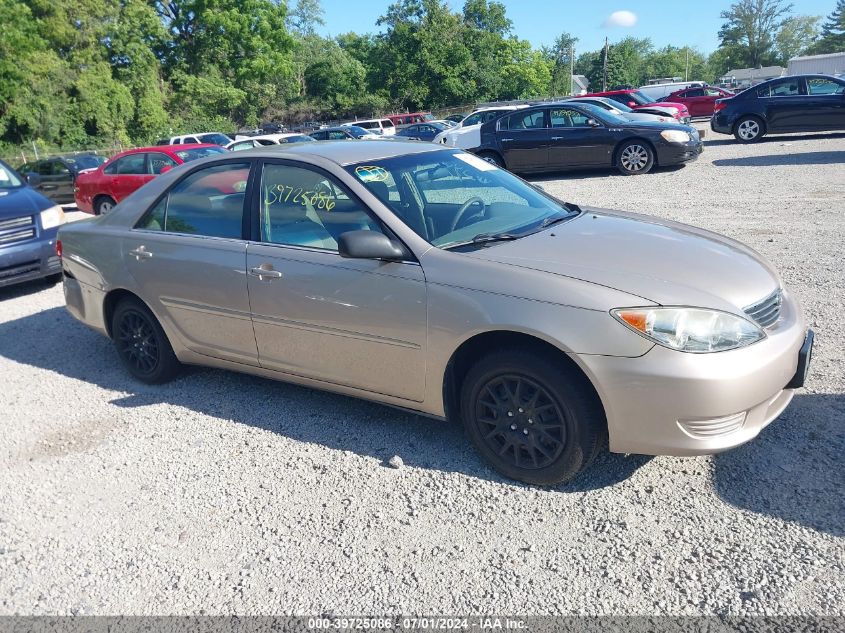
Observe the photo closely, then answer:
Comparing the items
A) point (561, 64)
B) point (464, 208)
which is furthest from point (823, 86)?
point (561, 64)

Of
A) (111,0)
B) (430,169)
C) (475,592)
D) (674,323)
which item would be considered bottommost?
(475,592)

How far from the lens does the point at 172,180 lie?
4.79m

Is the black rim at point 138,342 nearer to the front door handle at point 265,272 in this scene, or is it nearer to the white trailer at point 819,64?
the front door handle at point 265,272

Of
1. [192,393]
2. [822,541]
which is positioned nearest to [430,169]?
[192,393]

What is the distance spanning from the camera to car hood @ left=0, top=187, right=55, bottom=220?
Result: 25.7 feet

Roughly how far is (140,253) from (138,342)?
0.69m

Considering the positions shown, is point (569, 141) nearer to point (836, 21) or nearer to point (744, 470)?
point (744, 470)

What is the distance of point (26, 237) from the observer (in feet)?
26.0

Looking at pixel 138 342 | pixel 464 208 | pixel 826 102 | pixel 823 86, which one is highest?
pixel 823 86

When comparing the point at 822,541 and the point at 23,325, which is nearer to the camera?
the point at 822,541

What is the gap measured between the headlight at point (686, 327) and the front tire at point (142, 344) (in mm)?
3262

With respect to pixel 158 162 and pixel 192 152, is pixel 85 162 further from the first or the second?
pixel 192 152

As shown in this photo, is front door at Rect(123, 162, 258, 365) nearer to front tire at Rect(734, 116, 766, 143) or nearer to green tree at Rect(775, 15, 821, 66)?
front tire at Rect(734, 116, 766, 143)

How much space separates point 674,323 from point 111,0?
180ft
